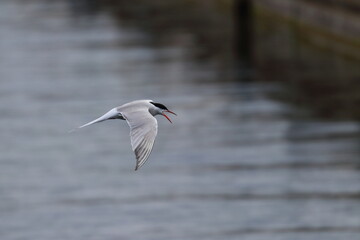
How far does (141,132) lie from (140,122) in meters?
0.29

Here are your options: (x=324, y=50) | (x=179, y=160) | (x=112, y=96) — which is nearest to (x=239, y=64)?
(x=324, y=50)

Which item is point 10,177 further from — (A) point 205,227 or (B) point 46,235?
(A) point 205,227

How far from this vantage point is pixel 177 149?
3247 centimetres

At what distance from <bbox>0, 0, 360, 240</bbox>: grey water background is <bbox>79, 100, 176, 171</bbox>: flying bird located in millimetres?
13832

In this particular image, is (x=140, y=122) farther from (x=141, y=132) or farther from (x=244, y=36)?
(x=244, y=36)

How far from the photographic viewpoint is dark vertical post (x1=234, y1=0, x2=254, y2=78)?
138 ft

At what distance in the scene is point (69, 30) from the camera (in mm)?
52375

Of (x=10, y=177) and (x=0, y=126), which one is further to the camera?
(x=0, y=126)

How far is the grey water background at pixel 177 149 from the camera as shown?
2622 centimetres

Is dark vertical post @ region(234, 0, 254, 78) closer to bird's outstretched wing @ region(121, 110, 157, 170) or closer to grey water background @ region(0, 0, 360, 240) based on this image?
grey water background @ region(0, 0, 360, 240)

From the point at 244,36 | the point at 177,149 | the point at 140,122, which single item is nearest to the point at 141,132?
the point at 140,122

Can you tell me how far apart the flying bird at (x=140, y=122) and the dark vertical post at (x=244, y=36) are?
2926 cm

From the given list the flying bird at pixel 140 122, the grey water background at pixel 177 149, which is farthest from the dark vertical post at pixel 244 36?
the flying bird at pixel 140 122

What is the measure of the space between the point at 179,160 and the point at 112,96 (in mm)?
8017
